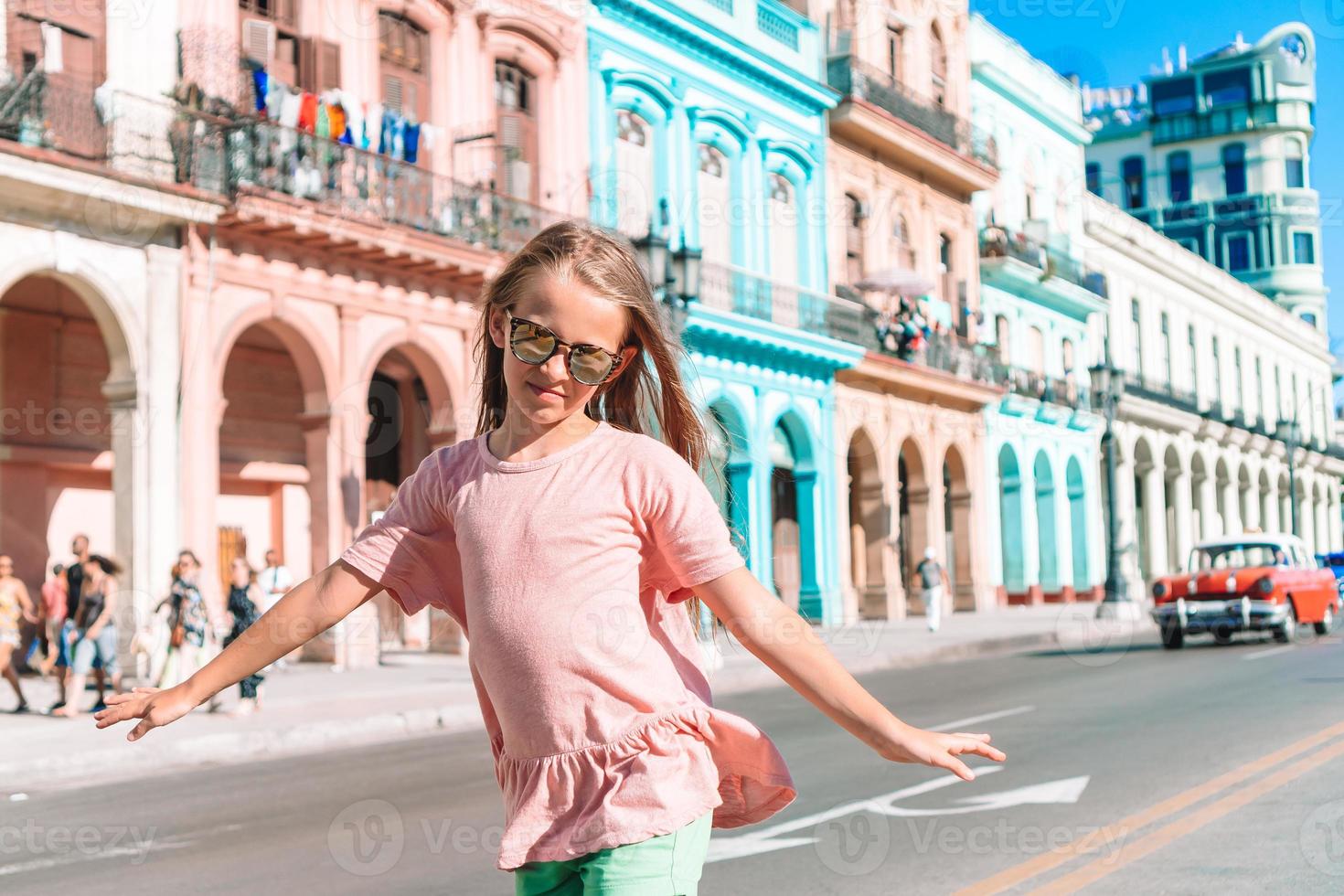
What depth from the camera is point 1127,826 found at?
21.7ft

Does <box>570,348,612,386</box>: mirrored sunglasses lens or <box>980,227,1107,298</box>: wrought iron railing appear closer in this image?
<box>570,348,612,386</box>: mirrored sunglasses lens

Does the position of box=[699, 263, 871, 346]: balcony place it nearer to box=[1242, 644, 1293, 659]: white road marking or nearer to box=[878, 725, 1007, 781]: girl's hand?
box=[1242, 644, 1293, 659]: white road marking

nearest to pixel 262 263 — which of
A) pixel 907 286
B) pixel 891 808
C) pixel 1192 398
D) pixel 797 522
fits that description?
pixel 891 808

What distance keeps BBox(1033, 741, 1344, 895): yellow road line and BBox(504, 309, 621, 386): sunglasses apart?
3647mm

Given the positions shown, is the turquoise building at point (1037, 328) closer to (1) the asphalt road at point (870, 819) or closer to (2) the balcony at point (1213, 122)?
(1) the asphalt road at point (870, 819)

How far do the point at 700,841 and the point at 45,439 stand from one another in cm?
1774

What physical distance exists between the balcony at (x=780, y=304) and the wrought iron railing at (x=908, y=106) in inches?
182

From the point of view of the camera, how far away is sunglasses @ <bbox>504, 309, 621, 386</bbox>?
2.53 meters

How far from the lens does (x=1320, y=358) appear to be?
230 ft

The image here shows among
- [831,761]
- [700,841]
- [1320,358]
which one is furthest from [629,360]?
[1320,358]

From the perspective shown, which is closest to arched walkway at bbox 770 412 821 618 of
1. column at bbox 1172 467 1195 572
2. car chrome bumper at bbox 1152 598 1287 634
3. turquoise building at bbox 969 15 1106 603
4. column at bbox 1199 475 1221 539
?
turquoise building at bbox 969 15 1106 603

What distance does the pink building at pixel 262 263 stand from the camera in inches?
672

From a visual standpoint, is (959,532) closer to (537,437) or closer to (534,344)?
(537,437)

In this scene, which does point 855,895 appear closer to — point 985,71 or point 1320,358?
point 985,71
